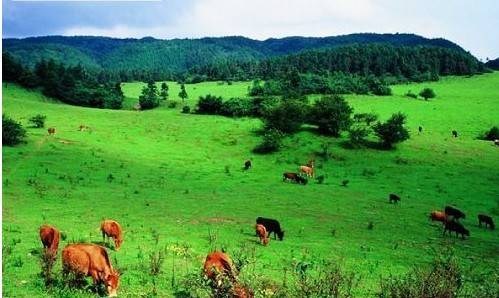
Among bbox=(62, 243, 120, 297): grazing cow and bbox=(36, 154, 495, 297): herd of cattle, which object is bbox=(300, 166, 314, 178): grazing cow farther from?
bbox=(62, 243, 120, 297): grazing cow

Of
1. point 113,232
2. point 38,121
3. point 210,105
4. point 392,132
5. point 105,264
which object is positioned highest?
point 210,105

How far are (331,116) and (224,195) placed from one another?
27.6 m

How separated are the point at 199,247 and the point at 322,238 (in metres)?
7.51

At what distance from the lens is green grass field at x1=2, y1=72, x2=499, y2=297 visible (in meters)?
19.6

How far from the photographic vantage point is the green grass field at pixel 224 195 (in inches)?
773

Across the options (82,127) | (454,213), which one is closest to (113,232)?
(454,213)

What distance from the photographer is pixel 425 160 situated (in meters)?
53.1

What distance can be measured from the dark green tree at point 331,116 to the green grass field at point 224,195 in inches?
69.1

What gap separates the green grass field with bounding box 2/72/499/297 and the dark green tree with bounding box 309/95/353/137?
1755 millimetres

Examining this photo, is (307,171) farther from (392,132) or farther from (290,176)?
(392,132)

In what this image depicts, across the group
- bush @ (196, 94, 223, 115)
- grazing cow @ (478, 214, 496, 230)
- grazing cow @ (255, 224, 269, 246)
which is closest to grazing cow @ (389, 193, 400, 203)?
grazing cow @ (478, 214, 496, 230)

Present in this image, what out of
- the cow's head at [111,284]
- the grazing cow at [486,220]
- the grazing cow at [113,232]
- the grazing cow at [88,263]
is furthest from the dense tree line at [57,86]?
the cow's head at [111,284]

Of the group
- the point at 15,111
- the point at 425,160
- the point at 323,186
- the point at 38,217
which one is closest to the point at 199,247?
the point at 38,217

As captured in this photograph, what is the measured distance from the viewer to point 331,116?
5916cm
